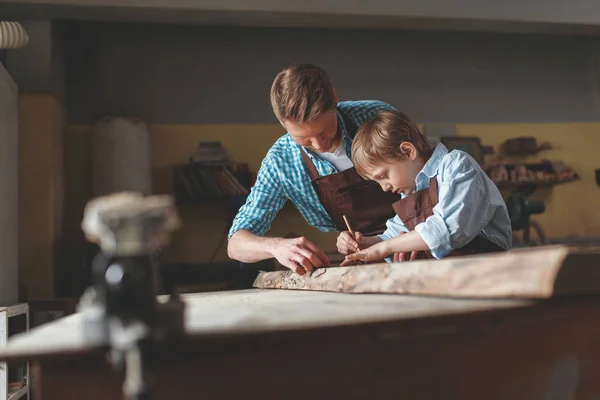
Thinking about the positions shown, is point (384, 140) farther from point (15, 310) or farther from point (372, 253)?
point (15, 310)

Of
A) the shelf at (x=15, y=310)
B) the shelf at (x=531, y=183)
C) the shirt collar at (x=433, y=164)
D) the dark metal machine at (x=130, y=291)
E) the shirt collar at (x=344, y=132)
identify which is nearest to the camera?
the dark metal machine at (x=130, y=291)

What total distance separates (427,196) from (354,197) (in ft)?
1.75

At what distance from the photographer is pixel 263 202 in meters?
2.37

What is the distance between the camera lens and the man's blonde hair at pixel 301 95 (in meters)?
1.94

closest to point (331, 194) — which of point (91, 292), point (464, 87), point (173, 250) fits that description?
point (91, 292)

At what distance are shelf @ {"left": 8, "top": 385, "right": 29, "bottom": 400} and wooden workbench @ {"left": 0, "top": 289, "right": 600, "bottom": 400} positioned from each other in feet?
9.64

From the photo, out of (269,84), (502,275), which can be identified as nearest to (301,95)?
(502,275)

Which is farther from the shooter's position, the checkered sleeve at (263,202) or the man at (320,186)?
the checkered sleeve at (263,202)

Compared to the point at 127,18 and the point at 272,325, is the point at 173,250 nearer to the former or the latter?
the point at 127,18

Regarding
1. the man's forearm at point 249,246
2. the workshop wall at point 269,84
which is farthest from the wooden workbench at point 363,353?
the workshop wall at point 269,84

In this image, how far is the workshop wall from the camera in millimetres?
5160

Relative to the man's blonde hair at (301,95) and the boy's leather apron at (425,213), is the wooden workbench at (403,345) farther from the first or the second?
the man's blonde hair at (301,95)

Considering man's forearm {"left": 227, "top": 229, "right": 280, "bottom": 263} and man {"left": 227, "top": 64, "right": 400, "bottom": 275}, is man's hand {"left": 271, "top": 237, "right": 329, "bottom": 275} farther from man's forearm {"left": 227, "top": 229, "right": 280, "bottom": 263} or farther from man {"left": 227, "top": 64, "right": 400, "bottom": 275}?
man {"left": 227, "top": 64, "right": 400, "bottom": 275}

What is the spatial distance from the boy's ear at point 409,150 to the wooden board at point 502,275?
30.6 inches
